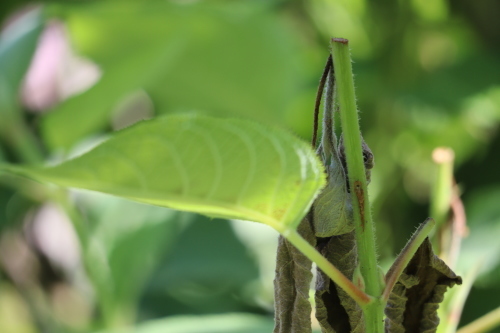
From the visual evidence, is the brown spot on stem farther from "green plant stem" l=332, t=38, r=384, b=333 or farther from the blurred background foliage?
the blurred background foliage

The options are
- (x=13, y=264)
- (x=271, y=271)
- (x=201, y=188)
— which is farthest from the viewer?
(x=13, y=264)

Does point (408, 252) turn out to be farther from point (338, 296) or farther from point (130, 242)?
point (130, 242)

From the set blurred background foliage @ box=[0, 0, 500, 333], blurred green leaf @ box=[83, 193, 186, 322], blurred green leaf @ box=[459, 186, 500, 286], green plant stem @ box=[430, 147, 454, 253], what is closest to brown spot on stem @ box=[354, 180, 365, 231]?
green plant stem @ box=[430, 147, 454, 253]

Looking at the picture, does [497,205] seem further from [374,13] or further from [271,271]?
[374,13]

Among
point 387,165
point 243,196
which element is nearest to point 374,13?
point 387,165

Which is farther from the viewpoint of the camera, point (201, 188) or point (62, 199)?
point (62, 199)

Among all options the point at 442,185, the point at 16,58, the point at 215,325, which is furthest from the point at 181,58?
the point at 442,185
